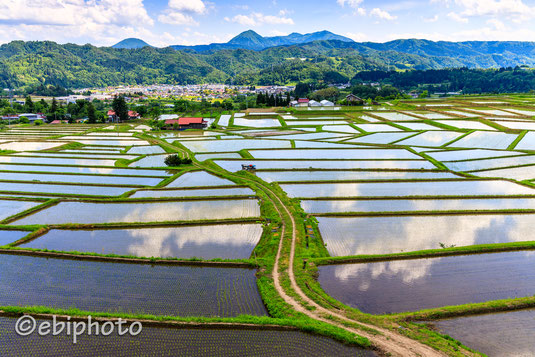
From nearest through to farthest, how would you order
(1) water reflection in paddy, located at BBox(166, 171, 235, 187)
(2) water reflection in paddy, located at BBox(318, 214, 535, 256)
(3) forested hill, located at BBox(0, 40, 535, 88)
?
(2) water reflection in paddy, located at BBox(318, 214, 535, 256)
(1) water reflection in paddy, located at BBox(166, 171, 235, 187)
(3) forested hill, located at BBox(0, 40, 535, 88)

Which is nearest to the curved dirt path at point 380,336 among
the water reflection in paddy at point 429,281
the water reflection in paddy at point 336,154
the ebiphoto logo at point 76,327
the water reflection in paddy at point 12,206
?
the water reflection in paddy at point 429,281

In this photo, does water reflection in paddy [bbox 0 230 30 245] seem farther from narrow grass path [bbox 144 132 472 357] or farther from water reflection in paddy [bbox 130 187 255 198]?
narrow grass path [bbox 144 132 472 357]

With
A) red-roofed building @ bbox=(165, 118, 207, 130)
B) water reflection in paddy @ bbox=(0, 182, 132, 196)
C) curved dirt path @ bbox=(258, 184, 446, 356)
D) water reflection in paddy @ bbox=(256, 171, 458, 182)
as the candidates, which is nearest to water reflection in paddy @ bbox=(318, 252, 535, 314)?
curved dirt path @ bbox=(258, 184, 446, 356)

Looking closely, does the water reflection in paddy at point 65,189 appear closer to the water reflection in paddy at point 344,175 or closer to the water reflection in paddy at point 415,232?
the water reflection in paddy at point 344,175

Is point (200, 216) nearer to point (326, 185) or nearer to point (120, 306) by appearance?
point (120, 306)

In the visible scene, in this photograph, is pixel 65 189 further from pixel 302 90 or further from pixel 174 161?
pixel 302 90

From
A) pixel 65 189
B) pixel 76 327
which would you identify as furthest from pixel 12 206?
pixel 76 327

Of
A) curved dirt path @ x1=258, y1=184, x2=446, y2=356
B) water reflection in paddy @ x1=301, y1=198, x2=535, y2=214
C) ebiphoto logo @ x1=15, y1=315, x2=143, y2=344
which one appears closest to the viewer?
curved dirt path @ x1=258, y1=184, x2=446, y2=356

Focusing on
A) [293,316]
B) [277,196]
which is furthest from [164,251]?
[277,196]
